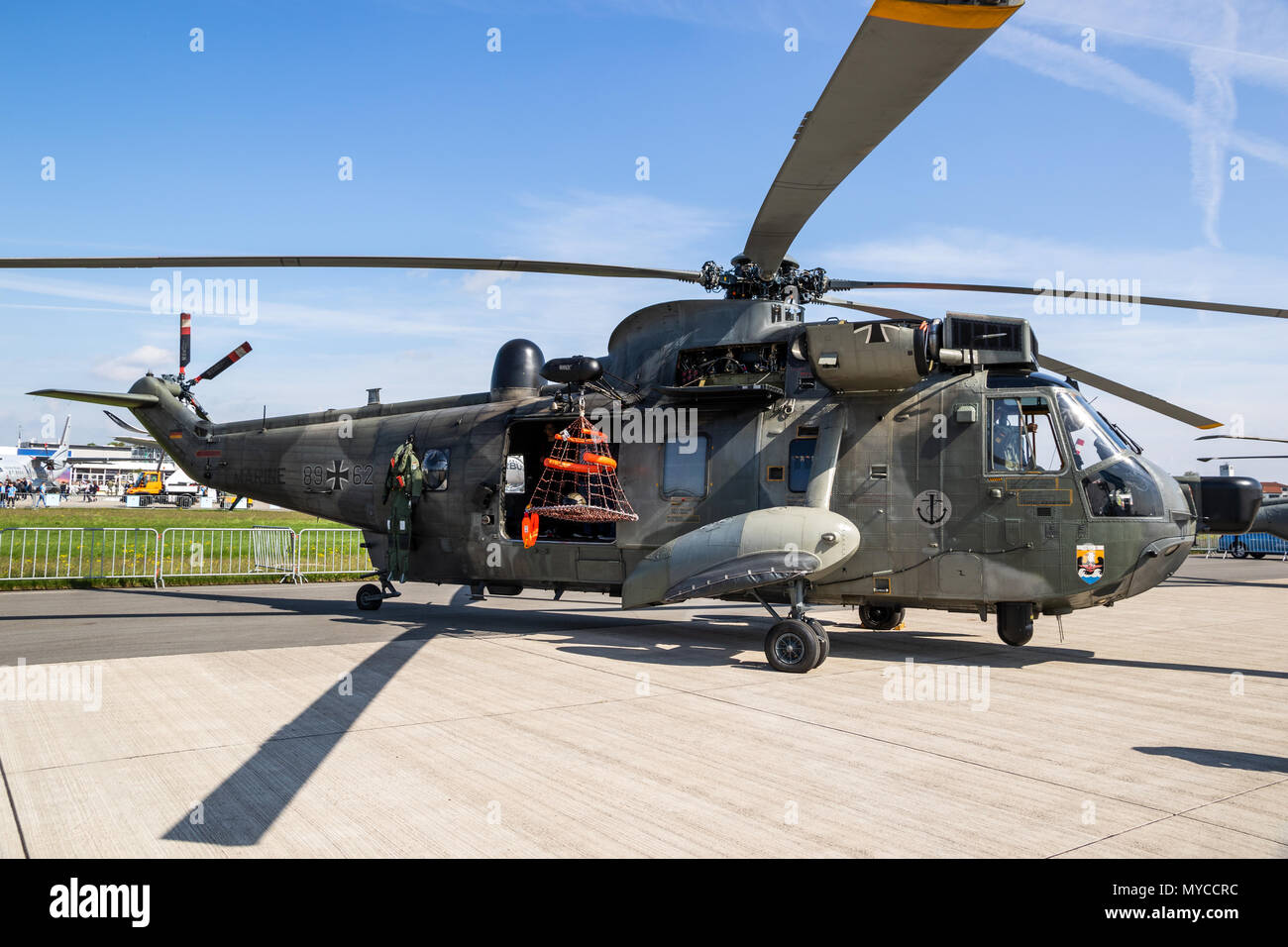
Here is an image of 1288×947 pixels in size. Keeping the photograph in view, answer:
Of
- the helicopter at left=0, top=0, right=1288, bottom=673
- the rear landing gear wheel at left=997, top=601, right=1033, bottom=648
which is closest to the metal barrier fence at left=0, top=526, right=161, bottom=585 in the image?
the helicopter at left=0, top=0, right=1288, bottom=673

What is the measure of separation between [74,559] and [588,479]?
18774 millimetres

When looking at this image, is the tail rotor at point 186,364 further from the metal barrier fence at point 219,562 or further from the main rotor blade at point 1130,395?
the main rotor blade at point 1130,395

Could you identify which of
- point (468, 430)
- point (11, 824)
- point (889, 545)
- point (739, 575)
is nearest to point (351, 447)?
point (468, 430)

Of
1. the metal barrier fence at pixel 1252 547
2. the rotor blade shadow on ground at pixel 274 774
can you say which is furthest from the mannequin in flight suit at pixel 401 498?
the metal barrier fence at pixel 1252 547

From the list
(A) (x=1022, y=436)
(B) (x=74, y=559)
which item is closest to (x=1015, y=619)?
(A) (x=1022, y=436)

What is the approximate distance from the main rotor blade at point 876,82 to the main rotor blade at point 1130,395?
13.4ft

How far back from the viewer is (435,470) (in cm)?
1191

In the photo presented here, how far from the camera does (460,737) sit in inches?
224

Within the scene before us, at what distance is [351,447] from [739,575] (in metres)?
7.07

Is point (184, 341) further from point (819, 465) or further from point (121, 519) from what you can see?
point (121, 519)

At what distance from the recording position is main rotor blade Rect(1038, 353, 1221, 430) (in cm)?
909

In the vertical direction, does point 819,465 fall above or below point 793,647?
above

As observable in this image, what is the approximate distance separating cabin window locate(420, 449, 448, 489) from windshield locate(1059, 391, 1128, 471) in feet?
25.4

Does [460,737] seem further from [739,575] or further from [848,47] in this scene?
[848,47]
